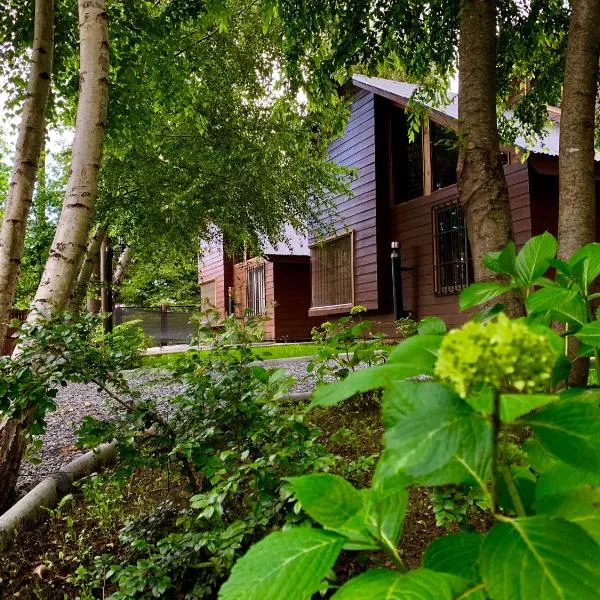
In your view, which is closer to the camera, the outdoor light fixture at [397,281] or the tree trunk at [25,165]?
the tree trunk at [25,165]

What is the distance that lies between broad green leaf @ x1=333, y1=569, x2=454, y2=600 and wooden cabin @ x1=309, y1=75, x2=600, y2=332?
8174 millimetres

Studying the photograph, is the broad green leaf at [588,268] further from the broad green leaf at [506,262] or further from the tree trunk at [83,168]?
the tree trunk at [83,168]

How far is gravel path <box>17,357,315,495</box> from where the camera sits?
2779 millimetres

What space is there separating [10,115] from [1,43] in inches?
28.1

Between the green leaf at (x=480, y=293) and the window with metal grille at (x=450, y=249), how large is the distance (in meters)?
8.16

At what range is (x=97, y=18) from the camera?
9.78 feet

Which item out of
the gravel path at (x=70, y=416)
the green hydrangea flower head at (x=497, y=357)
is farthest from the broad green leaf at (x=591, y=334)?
the gravel path at (x=70, y=416)

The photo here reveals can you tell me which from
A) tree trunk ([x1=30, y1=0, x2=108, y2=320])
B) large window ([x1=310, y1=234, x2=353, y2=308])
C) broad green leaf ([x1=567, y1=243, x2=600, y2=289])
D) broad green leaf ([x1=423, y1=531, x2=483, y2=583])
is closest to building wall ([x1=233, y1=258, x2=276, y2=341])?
large window ([x1=310, y1=234, x2=353, y2=308])

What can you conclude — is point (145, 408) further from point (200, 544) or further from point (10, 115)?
point (10, 115)

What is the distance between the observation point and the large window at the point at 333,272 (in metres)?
11.5

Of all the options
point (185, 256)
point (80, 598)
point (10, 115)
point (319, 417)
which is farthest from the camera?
point (185, 256)

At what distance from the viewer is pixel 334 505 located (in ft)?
1.88

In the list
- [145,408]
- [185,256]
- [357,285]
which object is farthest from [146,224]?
[145,408]

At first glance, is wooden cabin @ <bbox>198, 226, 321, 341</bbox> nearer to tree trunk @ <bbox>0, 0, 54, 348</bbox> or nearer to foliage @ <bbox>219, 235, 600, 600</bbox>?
tree trunk @ <bbox>0, 0, 54, 348</bbox>
